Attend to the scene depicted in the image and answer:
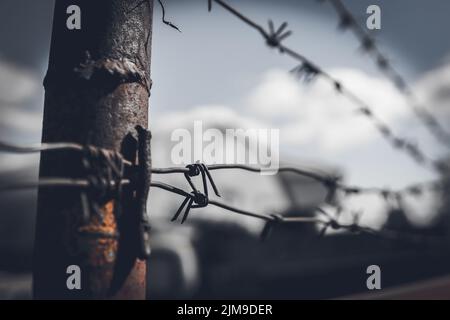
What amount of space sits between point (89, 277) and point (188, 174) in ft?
1.49

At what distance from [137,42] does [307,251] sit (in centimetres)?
1022

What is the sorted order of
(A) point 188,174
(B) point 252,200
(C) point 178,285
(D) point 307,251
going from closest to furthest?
(A) point 188,174 → (C) point 178,285 → (D) point 307,251 → (B) point 252,200

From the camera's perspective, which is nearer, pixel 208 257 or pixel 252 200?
pixel 208 257

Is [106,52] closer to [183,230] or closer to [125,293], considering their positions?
[125,293]

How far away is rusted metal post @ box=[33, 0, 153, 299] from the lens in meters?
1.04

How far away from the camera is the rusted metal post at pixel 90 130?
1043 millimetres

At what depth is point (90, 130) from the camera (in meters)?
1.06

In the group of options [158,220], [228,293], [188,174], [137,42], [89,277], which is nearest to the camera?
[89,277]

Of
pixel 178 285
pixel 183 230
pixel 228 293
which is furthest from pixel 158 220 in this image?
pixel 228 293

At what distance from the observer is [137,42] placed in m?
1.18

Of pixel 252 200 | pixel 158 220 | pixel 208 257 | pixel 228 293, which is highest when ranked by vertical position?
pixel 252 200

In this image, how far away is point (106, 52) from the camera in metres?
1.12

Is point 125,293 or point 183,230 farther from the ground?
point 183,230
